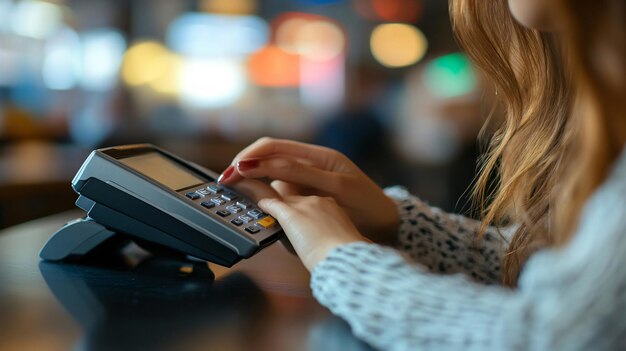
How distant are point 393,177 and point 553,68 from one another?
378cm

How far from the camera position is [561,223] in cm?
48

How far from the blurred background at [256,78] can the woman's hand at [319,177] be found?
3637 millimetres

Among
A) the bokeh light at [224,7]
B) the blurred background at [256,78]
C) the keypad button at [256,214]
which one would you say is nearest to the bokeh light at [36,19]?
the blurred background at [256,78]

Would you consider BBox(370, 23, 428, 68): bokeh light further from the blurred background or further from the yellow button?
the yellow button

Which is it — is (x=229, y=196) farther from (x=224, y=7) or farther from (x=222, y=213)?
(x=224, y=7)

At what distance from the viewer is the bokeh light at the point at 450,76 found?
17.2 ft

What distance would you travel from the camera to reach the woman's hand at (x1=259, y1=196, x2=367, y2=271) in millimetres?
605

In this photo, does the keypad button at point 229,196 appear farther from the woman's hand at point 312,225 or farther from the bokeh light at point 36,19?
the bokeh light at point 36,19

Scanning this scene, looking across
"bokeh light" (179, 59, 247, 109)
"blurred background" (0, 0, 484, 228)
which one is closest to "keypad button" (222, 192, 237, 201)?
"blurred background" (0, 0, 484, 228)

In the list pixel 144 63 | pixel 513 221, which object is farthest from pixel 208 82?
pixel 513 221

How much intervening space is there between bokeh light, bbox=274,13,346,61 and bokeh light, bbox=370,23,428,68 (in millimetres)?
279

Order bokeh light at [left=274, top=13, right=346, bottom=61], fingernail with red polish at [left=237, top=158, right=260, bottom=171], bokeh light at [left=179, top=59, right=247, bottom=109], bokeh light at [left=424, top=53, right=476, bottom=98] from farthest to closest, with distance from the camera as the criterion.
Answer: bokeh light at [left=274, top=13, right=346, bottom=61]
bokeh light at [left=179, top=59, right=247, bottom=109]
bokeh light at [left=424, top=53, right=476, bottom=98]
fingernail with red polish at [left=237, top=158, right=260, bottom=171]

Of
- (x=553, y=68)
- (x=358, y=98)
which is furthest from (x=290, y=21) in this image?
(x=553, y=68)

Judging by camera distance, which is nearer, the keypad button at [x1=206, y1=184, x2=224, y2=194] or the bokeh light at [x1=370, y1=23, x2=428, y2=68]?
the keypad button at [x1=206, y1=184, x2=224, y2=194]
